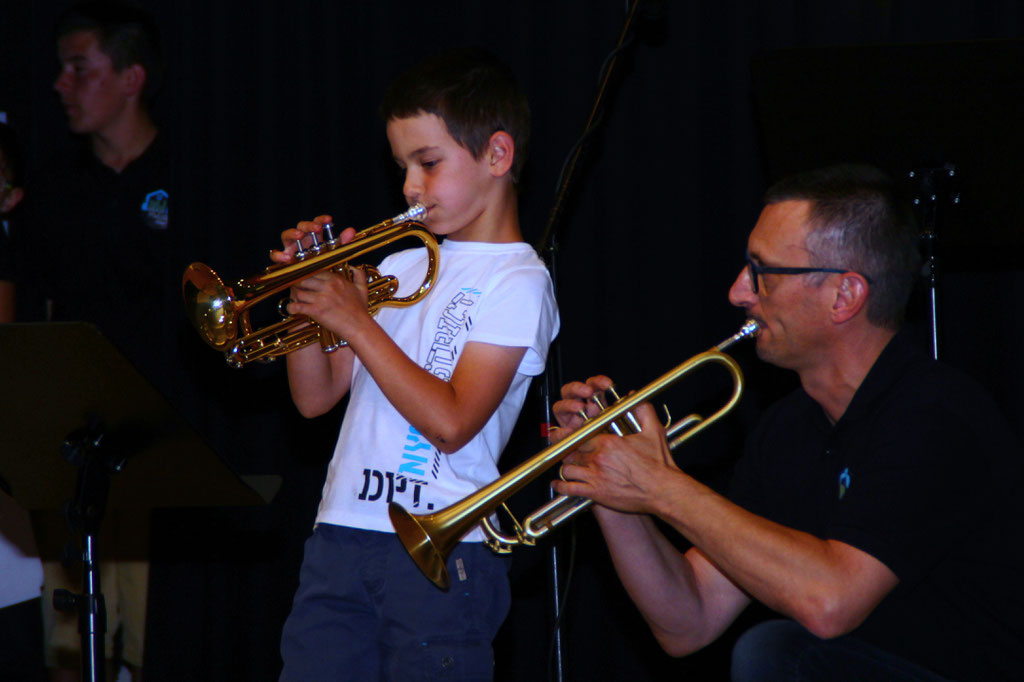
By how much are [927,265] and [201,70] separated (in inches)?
104

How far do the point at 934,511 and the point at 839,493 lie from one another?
0.67ft

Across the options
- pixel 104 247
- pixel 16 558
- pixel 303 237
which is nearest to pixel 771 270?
pixel 303 237

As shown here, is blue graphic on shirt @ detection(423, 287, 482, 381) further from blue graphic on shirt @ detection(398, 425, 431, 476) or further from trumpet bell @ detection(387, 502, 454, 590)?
trumpet bell @ detection(387, 502, 454, 590)

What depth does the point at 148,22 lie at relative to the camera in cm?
359

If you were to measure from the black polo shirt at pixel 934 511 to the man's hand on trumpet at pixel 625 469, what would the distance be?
315 millimetres

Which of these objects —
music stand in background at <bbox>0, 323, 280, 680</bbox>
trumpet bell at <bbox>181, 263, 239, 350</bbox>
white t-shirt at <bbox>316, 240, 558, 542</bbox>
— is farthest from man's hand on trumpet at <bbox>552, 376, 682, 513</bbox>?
trumpet bell at <bbox>181, 263, 239, 350</bbox>

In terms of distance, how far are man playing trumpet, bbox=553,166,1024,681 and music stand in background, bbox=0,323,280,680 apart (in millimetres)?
740

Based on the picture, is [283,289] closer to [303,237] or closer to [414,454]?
[303,237]

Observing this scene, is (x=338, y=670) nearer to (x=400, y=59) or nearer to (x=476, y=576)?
(x=476, y=576)

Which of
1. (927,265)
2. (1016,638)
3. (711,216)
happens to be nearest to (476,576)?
(1016,638)

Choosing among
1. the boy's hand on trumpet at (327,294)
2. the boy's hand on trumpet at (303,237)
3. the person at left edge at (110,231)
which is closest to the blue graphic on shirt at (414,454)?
the boy's hand on trumpet at (327,294)

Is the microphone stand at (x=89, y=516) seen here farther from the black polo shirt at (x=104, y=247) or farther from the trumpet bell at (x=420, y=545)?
the black polo shirt at (x=104, y=247)

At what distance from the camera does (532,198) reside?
11.4ft

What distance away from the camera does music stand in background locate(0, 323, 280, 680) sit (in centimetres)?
173
